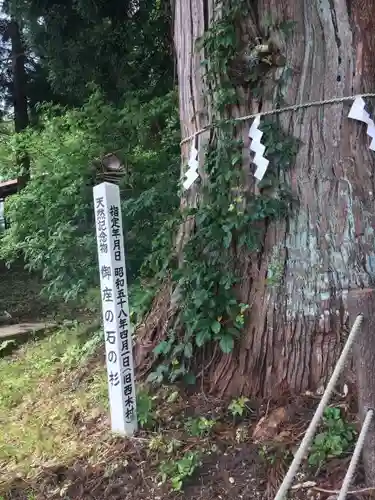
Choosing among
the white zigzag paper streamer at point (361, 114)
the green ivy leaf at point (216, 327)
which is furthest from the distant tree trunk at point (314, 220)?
the green ivy leaf at point (216, 327)

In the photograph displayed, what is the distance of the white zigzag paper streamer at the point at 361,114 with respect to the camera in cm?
276

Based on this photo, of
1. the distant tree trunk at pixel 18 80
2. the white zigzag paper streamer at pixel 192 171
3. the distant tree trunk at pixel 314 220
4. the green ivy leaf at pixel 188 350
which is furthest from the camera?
the distant tree trunk at pixel 18 80

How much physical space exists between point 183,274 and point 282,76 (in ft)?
4.08

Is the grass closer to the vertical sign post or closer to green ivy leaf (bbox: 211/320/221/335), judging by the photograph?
the vertical sign post

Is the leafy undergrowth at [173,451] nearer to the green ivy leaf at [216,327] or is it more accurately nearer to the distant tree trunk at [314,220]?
the distant tree trunk at [314,220]

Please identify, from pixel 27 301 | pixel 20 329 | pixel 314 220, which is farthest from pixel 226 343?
pixel 27 301

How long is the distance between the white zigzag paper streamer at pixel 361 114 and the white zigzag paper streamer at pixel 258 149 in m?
0.49

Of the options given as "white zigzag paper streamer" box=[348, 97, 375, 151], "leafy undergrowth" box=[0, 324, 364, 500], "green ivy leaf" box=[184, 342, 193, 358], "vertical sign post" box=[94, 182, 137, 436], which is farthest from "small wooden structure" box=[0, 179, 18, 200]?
"white zigzag paper streamer" box=[348, 97, 375, 151]

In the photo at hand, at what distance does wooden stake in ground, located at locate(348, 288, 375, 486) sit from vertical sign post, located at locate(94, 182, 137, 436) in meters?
1.26

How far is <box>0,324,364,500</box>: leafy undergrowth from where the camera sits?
2.42 m

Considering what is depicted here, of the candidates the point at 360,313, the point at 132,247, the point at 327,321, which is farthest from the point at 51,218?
the point at 360,313

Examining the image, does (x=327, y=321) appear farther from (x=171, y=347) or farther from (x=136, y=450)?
(x=136, y=450)

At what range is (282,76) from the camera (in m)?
2.87

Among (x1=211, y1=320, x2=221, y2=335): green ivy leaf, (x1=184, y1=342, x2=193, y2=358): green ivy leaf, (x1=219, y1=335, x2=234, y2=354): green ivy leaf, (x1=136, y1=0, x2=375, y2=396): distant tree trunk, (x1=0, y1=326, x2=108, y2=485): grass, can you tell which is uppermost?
(x1=136, y1=0, x2=375, y2=396): distant tree trunk
